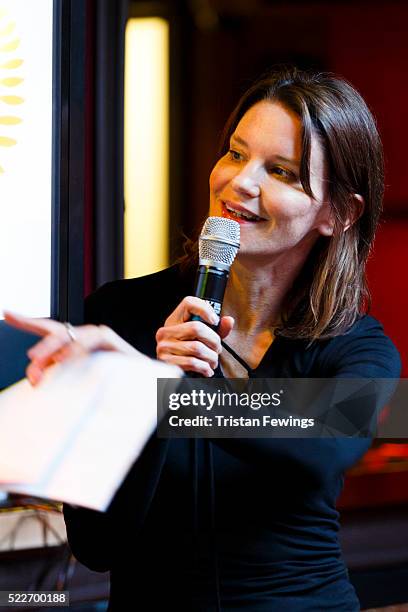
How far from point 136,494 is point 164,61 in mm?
A: 2523

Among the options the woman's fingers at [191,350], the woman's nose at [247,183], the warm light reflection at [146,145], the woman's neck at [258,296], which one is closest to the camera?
the woman's fingers at [191,350]

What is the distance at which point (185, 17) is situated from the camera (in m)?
3.27

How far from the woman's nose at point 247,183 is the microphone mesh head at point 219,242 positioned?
0.08 meters

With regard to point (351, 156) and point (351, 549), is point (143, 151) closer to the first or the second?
point (351, 549)

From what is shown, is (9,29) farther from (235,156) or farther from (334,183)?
(334,183)

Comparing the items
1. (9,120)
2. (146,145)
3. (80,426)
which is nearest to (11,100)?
(9,120)

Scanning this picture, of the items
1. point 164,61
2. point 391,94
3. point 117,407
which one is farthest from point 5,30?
point 391,94

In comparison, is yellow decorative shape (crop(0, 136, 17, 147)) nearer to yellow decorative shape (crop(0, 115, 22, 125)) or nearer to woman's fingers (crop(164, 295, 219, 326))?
yellow decorative shape (crop(0, 115, 22, 125))

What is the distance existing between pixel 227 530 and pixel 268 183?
0.42 meters

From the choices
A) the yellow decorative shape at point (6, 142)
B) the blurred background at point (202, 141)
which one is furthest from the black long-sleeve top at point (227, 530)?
the blurred background at point (202, 141)

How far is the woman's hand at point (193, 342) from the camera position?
2.57 ft

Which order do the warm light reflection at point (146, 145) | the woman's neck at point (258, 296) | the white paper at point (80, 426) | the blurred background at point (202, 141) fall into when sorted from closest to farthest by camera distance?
the white paper at point (80, 426)
the woman's neck at point (258, 296)
the blurred background at point (202, 141)
the warm light reflection at point (146, 145)

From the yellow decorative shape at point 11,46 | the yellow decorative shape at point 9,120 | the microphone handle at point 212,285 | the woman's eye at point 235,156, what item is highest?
the yellow decorative shape at point 11,46

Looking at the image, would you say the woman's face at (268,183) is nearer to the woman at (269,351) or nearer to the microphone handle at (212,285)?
the woman at (269,351)
